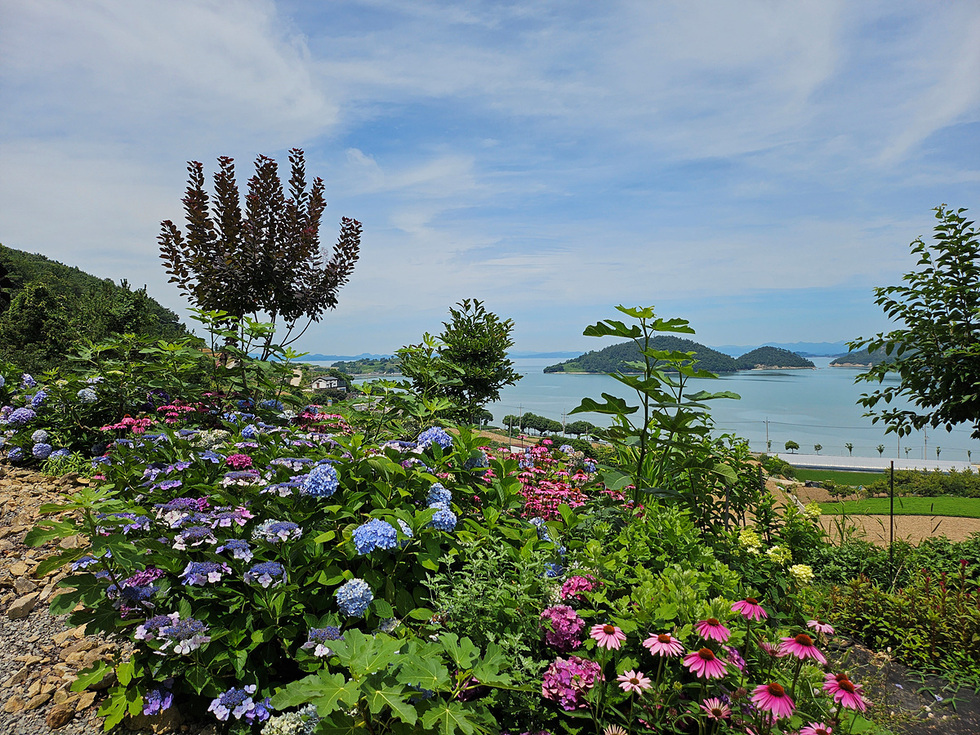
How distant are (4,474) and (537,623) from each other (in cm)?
484

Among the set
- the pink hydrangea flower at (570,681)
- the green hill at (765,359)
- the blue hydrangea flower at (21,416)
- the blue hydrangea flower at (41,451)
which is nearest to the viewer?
the pink hydrangea flower at (570,681)

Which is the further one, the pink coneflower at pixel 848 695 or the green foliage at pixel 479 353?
the green foliage at pixel 479 353

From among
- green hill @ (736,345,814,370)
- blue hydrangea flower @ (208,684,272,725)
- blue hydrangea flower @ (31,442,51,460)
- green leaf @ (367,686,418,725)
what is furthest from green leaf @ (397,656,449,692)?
green hill @ (736,345,814,370)

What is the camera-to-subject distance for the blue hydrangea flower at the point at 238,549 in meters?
1.76

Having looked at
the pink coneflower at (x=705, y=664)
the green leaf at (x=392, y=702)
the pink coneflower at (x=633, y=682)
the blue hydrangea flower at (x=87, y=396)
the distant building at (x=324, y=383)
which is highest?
the distant building at (x=324, y=383)

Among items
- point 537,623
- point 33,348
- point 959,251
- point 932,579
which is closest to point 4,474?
point 537,623

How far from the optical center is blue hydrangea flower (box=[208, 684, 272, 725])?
1686 mm

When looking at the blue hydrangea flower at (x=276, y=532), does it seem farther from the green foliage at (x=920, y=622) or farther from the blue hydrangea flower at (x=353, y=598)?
the green foliage at (x=920, y=622)

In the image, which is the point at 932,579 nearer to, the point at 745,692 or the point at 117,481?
the point at 745,692

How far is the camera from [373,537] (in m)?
1.82

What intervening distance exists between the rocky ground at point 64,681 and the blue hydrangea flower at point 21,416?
1861 mm

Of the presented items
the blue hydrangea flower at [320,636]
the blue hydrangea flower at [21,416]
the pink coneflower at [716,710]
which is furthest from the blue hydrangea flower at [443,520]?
the blue hydrangea flower at [21,416]

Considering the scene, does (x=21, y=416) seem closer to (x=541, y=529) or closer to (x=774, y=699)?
(x=541, y=529)

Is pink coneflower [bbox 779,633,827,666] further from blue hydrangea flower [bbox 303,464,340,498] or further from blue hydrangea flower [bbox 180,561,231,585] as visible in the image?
blue hydrangea flower [bbox 180,561,231,585]
